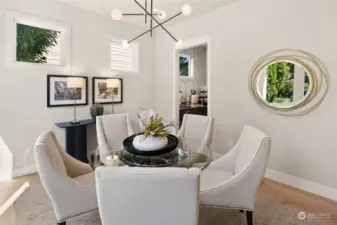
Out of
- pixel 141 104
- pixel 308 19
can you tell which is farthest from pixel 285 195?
pixel 141 104

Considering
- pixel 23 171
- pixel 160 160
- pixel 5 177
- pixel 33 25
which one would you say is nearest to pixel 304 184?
pixel 160 160

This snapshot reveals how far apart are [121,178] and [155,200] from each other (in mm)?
223

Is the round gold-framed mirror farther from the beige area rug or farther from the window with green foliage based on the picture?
the window with green foliage

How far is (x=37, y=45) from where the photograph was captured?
3.51 m

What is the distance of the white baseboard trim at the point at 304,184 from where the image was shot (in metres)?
2.69

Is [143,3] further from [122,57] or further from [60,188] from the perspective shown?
[60,188]

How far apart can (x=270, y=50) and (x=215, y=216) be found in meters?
2.39

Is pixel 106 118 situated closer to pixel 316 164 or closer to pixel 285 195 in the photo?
pixel 285 195

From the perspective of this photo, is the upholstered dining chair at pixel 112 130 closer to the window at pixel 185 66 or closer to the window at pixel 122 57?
the window at pixel 122 57

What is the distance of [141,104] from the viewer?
5.03 meters

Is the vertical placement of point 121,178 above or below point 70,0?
below

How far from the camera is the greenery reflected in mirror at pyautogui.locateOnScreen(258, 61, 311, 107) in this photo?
288cm

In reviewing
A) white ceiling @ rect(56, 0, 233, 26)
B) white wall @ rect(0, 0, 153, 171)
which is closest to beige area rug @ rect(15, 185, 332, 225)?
white wall @ rect(0, 0, 153, 171)

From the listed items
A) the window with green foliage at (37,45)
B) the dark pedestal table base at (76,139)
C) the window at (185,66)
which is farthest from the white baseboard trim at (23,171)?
the window at (185,66)
